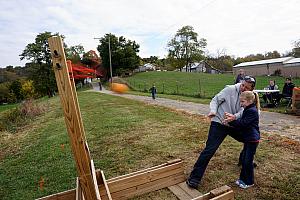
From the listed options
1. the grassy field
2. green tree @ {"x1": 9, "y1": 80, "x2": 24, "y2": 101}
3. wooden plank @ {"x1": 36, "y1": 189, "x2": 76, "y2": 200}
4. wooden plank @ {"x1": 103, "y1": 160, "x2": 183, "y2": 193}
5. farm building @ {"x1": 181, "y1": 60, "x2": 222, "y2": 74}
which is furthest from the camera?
farm building @ {"x1": 181, "y1": 60, "x2": 222, "y2": 74}

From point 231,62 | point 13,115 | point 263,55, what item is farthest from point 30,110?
point 263,55

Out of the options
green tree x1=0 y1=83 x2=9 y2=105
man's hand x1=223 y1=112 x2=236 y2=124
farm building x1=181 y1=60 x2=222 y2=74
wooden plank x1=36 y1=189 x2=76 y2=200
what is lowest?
green tree x1=0 y1=83 x2=9 y2=105

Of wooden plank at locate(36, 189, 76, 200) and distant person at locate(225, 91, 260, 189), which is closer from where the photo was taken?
wooden plank at locate(36, 189, 76, 200)

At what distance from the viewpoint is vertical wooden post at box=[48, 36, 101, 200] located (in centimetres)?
208

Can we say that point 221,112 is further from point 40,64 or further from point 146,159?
point 40,64

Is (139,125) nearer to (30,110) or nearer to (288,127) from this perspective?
(288,127)

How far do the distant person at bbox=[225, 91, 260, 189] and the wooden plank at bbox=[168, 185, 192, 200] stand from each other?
3.04 ft

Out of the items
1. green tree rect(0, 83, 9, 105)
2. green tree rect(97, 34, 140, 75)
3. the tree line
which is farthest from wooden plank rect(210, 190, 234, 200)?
green tree rect(0, 83, 9, 105)

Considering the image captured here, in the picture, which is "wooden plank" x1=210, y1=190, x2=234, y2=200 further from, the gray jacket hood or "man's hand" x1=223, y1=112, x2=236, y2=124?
the gray jacket hood

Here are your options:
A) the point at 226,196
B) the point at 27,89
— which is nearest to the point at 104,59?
the point at 27,89

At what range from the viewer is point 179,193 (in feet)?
12.9

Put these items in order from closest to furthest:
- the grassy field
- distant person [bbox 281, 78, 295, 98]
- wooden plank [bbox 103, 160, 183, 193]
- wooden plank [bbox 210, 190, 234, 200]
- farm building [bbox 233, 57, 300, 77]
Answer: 1. wooden plank [bbox 210, 190, 234, 200]
2. wooden plank [bbox 103, 160, 183, 193]
3. distant person [bbox 281, 78, 295, 98]
4. the grassy field
5. farm building [bbox 233, 57, 300, 77]

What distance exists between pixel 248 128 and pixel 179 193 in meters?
1.51

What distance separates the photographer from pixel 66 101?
2.18 meters
